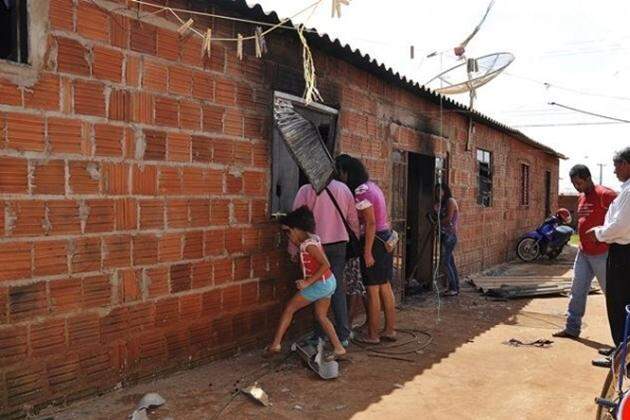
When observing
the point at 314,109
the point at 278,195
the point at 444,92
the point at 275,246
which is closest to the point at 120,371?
the point at 275,246

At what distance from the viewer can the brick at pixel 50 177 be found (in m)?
3.11

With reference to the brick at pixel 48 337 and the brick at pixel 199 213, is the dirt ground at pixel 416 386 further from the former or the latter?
the brick at pixel 199 213

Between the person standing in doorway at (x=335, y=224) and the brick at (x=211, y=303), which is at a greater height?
A: the person standing in doorway at (x=335, y=224)

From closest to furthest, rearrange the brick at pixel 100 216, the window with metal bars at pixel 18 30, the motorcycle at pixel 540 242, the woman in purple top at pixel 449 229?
1. the window with metal bars at pixel 18 30
2. the brick at pixel 100 216
3. the woman in purple top at pixel 449 229
4. the motorcycle at pixel 540 242

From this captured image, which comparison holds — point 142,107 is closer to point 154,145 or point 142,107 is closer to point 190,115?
point 154,145

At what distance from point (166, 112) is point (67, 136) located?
0.78 m

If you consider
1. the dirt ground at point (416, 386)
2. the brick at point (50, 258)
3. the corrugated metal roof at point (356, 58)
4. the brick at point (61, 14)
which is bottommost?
the dirt ground at point (416, 386)

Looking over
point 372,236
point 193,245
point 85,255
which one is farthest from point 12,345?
point 372,236

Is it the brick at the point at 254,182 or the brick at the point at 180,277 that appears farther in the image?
the brick at the point at 254,182

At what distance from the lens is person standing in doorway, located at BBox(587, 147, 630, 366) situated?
4176mm

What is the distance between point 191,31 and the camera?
394 centimetres

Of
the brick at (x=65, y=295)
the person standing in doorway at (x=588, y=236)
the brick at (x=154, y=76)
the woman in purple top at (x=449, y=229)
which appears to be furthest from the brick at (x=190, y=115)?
the woman in purple top at (x=449, y=229)

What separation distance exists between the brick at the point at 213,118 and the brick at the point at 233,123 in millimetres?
47

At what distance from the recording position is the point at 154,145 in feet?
12.3
